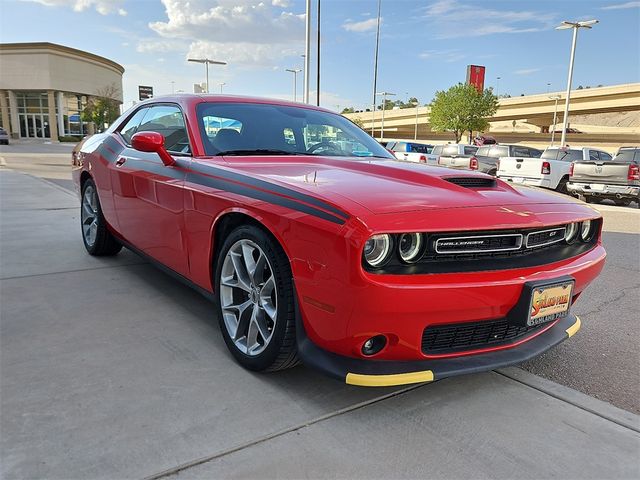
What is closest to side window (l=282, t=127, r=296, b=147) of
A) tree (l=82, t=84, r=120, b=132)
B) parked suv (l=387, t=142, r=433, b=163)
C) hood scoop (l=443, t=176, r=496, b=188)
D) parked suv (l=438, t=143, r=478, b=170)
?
hood scoop (l=443, t=176, r=496, b=188)

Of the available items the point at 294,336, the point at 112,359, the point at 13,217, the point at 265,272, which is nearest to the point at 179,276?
the point at 112,359

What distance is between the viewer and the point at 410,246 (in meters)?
2.14

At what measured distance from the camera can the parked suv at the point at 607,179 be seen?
11836 millimetres

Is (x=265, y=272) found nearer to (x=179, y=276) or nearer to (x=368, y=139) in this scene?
(x=179, y=276)

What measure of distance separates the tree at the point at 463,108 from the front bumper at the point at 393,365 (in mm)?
52939

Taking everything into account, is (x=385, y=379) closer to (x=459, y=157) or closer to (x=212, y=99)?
(x=212, y=99)

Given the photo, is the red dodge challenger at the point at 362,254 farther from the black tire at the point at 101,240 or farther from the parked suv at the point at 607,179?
the parked suv at the point at 607,179

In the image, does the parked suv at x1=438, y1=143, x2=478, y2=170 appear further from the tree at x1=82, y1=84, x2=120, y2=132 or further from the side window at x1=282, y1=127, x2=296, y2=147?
the tree at x1=82, y1=84, x2=120, y2=132

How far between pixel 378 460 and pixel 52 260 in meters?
4.00

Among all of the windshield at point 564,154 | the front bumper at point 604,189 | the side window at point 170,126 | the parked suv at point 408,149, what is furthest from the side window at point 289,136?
the windshield at point 564,154

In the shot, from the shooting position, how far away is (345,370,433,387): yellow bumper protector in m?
2.07

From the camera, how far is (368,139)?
13.3 ft

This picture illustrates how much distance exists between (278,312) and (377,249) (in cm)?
60

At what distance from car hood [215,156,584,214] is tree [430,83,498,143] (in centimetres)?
5210
